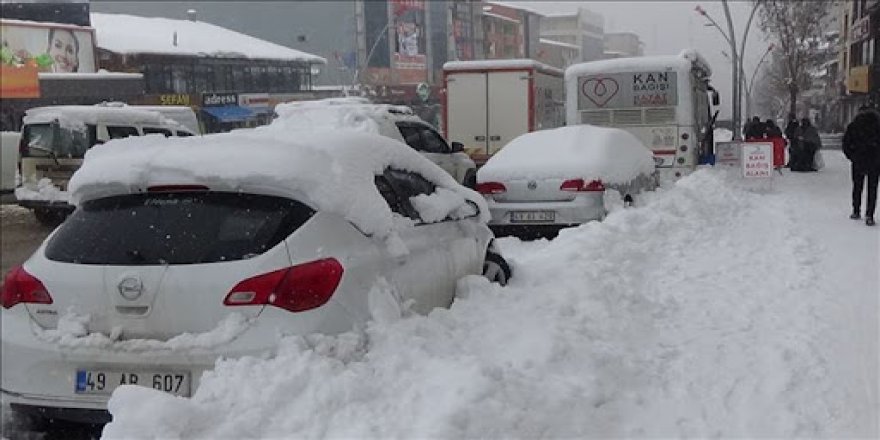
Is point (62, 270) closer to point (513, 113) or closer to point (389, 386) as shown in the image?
point (389, 386)

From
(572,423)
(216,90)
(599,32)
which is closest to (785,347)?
(572,423)

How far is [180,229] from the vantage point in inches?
163

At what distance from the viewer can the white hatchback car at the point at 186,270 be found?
3953mm

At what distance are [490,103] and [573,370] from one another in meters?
17.0

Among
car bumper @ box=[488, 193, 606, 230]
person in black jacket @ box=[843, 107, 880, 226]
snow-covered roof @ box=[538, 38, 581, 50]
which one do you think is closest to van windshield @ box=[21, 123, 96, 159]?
car bumper @ box=[488, 193, 606, 230]

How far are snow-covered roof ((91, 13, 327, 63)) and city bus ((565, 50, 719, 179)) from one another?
694 cm

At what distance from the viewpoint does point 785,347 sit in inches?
211

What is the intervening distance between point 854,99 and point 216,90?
46252mm

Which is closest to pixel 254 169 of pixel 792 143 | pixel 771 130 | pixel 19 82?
pixel 19 82

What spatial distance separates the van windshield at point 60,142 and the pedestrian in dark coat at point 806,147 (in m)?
15.8

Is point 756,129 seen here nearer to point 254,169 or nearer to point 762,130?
point 762,130

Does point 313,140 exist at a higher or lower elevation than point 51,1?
lower

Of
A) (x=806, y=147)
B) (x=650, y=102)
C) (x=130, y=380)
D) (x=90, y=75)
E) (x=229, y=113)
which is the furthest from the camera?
(x=806, y=147)

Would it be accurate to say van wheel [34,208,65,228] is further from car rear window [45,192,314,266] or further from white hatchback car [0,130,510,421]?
car rear window [45,192,314,266]
